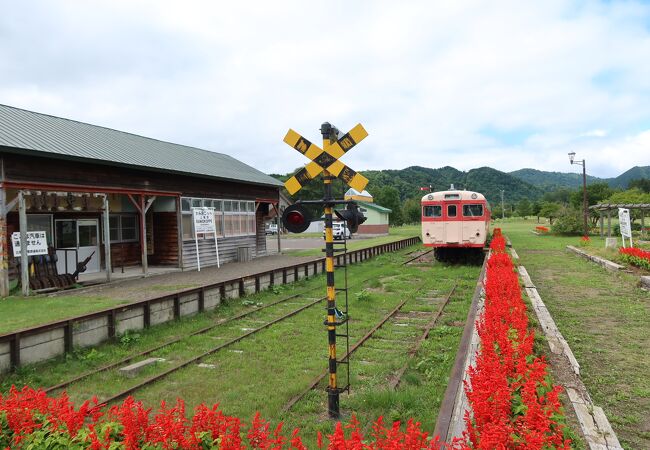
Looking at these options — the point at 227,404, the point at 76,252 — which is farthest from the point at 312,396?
the point at 76,252

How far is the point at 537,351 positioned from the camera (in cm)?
641

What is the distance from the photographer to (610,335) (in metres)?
7.69

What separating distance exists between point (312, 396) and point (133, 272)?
1179cm

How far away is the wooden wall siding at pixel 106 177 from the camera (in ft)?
37.2

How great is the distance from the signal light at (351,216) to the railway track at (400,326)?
5.30 feet

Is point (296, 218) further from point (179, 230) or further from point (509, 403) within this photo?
point (179, 230)

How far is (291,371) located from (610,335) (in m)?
5.41

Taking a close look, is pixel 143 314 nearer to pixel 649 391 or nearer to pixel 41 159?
pixel 41 159

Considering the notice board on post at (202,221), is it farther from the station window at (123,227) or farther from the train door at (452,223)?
the train door at (452,223)

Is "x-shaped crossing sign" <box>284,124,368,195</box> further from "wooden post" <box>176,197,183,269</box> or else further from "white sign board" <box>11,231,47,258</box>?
"wooden post" <box>176,197,183,269</box>

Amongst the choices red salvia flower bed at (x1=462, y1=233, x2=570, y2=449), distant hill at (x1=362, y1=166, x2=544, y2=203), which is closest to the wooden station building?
red salvia flower bed at (x1=462, y1=233, x2=570, y2=449)

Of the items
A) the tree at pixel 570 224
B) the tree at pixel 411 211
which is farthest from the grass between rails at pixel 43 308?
the tree at pixel 411 211

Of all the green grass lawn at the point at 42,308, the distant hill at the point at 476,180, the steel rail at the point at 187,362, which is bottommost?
the steel rail at the point at 187,362

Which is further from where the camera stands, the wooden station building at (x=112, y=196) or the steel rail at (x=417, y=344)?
the wooden station building at (x=112, y=196)
